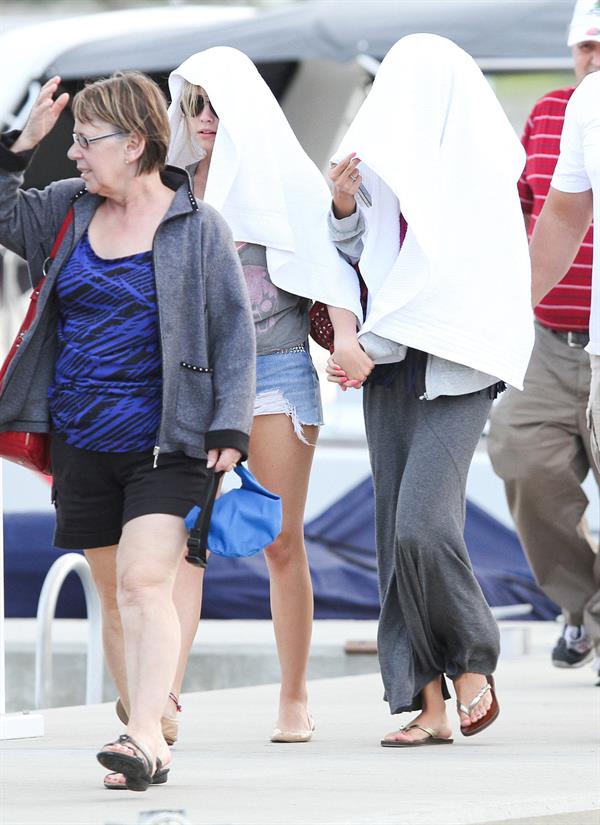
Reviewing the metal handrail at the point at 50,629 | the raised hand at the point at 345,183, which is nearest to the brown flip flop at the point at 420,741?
the raised hand at the point at 345,183

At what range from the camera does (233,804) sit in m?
4.09

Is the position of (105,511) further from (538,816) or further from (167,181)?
(538,816)

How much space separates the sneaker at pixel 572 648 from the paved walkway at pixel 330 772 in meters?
0.37

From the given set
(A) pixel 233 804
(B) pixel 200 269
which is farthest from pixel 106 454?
(A) pixel 233 804

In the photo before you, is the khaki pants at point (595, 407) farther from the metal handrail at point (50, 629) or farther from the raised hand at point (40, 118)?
the metal handrail at point (50, 629)

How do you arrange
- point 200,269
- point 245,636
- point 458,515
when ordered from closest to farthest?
point 200,269 < point 458,515 < point 245,636

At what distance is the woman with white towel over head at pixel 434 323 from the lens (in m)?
5.10

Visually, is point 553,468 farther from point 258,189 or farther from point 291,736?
point 258,189

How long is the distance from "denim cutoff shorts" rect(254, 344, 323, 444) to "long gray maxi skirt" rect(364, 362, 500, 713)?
164 mm

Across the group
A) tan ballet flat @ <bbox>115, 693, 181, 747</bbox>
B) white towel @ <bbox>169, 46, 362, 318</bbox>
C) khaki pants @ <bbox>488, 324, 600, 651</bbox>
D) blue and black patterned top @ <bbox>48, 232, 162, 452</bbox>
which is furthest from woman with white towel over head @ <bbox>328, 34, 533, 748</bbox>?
khaki pants @ <bbox>488, 324, 600, 651</bbox>

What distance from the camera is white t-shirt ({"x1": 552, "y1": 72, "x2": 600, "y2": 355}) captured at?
4.99 metres

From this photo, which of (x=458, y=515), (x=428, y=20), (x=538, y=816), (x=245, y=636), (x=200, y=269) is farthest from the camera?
(x=428, y=20)

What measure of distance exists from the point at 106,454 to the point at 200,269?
1.61 feet

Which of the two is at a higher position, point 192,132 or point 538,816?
point 192,132
